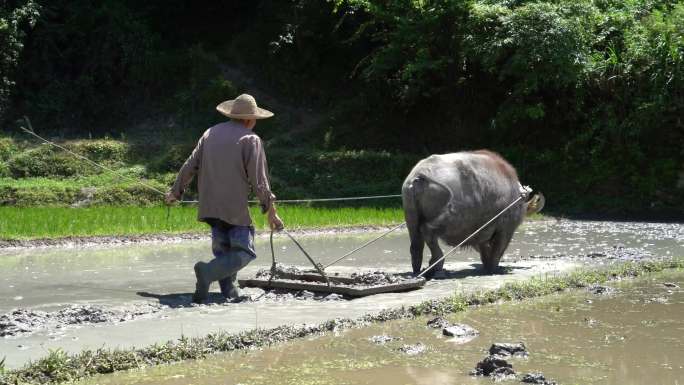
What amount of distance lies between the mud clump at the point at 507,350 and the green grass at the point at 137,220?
28.8 feet

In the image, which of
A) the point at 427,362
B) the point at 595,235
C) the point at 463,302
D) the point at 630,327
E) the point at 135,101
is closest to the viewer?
the point at 427,362

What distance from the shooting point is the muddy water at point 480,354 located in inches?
228

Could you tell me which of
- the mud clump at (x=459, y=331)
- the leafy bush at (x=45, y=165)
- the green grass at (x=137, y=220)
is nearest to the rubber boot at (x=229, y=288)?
the mud clump at (x=459, y=331)

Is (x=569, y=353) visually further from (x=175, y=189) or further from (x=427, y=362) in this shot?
(x=175, y=189)

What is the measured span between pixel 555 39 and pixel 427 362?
50.2ft

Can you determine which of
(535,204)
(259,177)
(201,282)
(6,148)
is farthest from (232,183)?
(6,148)

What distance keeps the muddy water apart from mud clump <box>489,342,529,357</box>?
7cm

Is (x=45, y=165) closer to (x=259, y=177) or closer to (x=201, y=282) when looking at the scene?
(x=259, y=177)

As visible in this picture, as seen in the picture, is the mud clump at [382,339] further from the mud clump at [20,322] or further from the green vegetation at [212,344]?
the mud clump at [20,322]

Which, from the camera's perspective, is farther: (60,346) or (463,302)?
(463,302)

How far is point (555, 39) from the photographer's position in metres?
20.3

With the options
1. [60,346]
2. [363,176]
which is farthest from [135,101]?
[60,346]

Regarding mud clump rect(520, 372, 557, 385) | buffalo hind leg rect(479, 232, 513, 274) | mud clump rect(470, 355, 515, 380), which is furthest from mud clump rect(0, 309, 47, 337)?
buffalo hind leg rect(479, 232, 513, 274)

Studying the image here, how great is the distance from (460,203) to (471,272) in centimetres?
105
